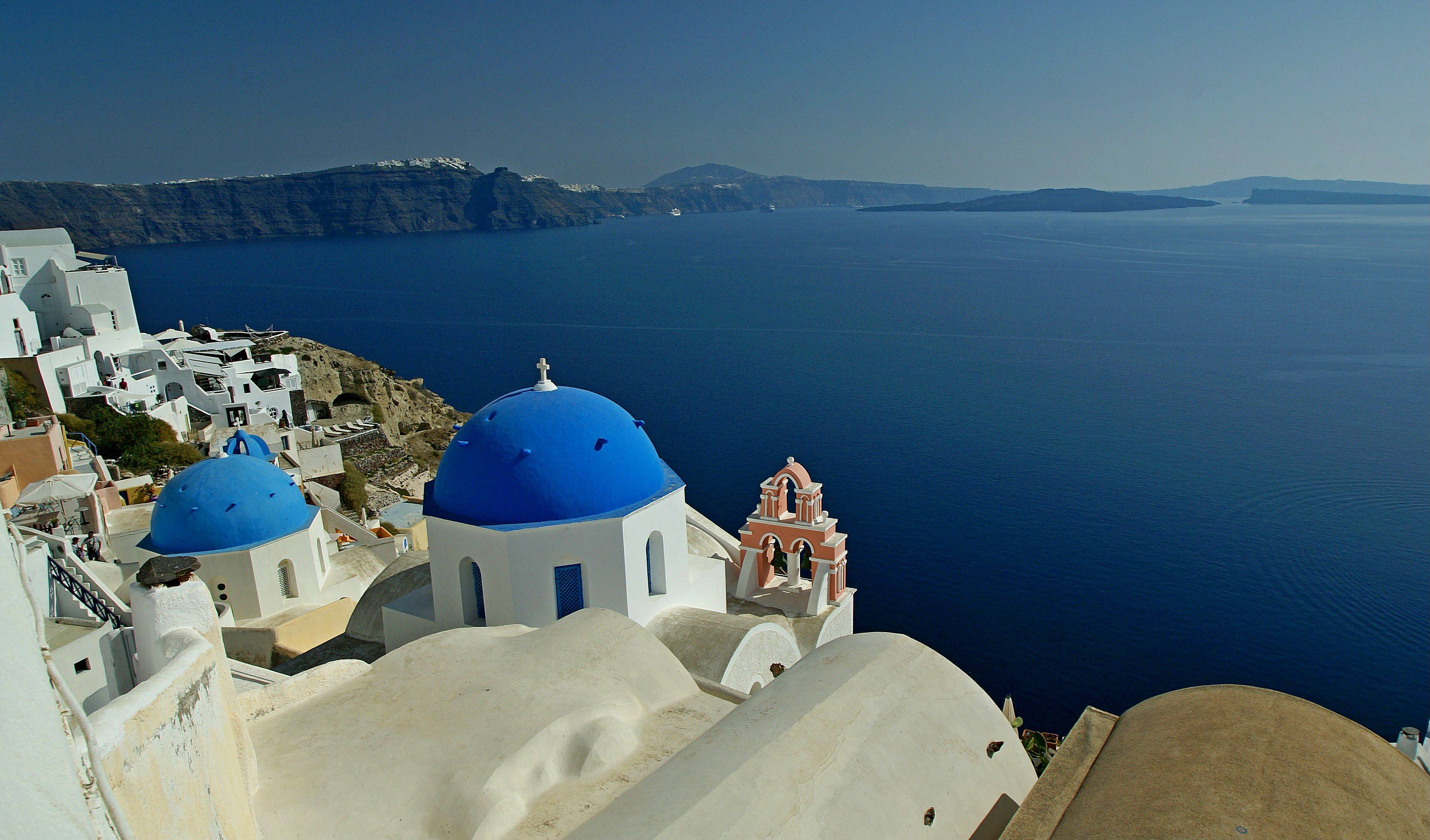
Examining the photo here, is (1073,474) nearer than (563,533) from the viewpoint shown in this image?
No

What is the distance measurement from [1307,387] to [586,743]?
5224 centimetres

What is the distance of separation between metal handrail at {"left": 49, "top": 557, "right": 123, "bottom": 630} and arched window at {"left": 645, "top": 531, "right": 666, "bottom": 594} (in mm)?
7113

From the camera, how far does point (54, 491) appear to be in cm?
1778

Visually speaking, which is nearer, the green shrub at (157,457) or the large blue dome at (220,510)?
the large blue dome at (220,510)

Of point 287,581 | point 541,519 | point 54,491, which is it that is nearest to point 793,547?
point 541,519

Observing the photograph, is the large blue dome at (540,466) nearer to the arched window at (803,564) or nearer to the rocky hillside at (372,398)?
the arched window at (803,564)

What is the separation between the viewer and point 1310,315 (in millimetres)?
65688

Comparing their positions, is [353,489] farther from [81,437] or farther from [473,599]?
[473,599]

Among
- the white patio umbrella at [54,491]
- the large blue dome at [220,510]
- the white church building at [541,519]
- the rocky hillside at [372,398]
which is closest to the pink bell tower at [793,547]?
the white church building at [541,519]

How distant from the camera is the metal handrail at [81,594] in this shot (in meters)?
11.7

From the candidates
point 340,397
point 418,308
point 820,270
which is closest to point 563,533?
point 340,397

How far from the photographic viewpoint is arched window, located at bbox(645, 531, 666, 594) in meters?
11.6

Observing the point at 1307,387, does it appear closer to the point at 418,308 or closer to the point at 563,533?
the point at 563,533

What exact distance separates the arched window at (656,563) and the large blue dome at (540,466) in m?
0.69
